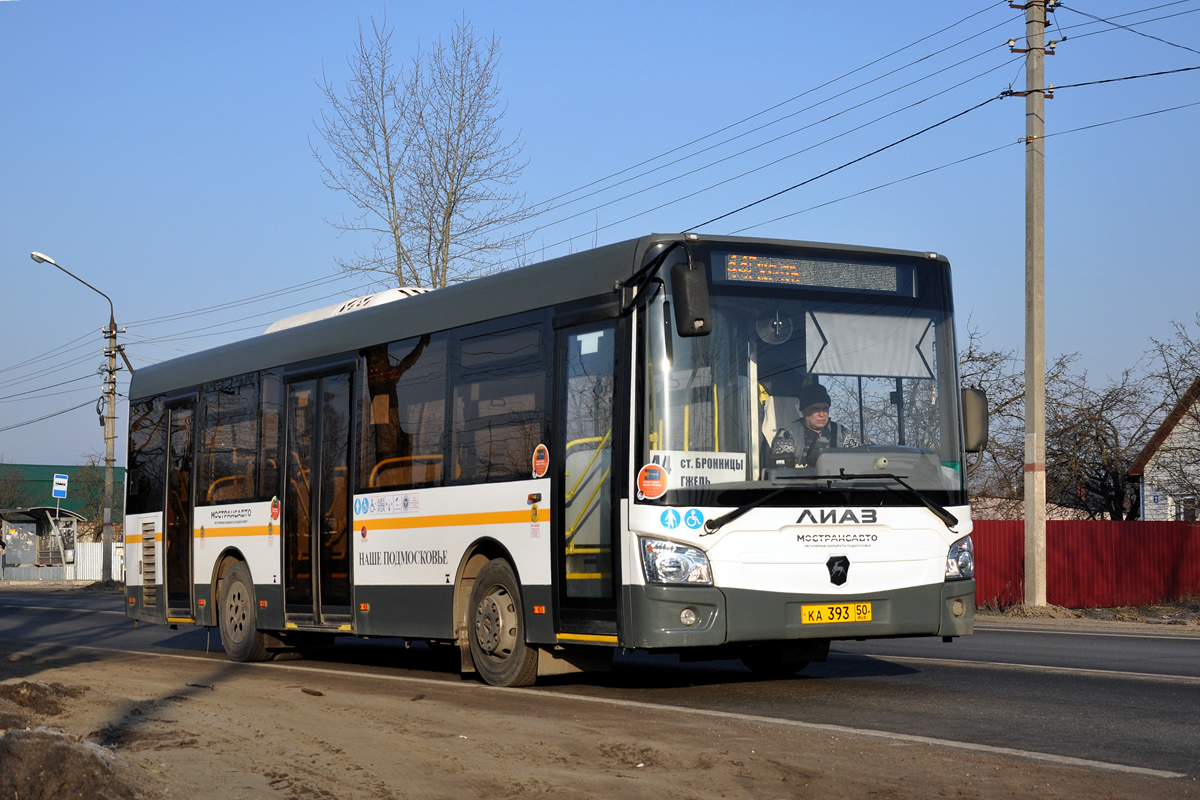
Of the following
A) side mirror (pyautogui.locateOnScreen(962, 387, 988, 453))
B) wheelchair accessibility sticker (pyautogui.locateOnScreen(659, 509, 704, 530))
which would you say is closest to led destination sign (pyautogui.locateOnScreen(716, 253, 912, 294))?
side mirror (pyautogui.locateOnScreen(962, 387, 988, 453))

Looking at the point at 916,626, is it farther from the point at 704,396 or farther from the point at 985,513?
the point at 985,513

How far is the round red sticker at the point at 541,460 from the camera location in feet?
35.4

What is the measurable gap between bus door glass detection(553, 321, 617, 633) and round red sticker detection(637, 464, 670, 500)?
0.37 meters

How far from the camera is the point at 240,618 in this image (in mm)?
15641

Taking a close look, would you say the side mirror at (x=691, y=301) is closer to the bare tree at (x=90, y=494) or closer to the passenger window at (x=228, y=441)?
the passenger window at (x=228, y=441)

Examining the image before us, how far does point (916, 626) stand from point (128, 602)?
460 inches

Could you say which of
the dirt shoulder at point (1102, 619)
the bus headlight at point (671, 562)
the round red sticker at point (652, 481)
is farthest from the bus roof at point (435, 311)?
the dirt shoulder at point (1102, 619)

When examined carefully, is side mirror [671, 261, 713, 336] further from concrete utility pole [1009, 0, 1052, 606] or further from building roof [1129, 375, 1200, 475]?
building roof [1129, 375, 1200, 475]

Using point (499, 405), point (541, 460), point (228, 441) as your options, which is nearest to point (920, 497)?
point (541, 460)

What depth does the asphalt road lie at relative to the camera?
834 cm

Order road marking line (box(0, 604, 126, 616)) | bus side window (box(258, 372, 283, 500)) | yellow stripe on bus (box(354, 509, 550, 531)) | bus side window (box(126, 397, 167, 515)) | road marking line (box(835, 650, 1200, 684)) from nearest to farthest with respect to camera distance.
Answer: yellow stripe on bus (box(354, 509, 550, 531)), road marking line (box(835, 650, 1200, 684)), bus side window (box(258, 372, 283, 500)), bus side window (box(126, 397, 167, 515)), road marking line (box(0, 604, 126, 616))

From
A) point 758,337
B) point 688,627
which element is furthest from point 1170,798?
point 758,337

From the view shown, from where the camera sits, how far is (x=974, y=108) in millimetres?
25766

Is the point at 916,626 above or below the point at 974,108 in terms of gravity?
below
